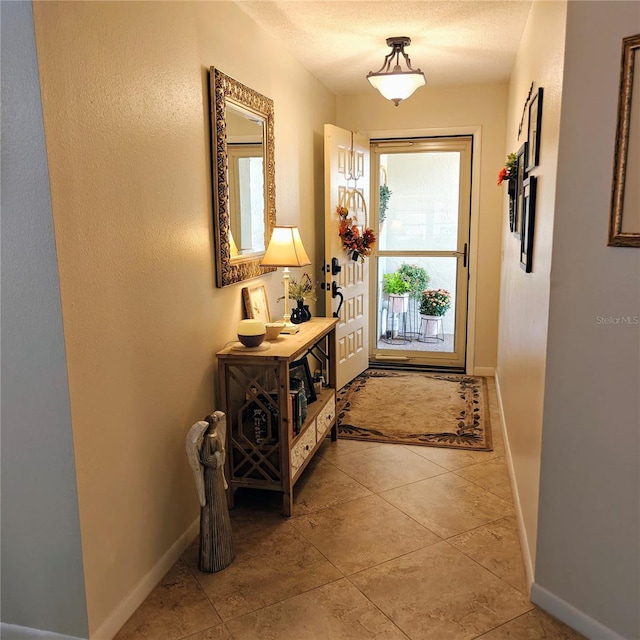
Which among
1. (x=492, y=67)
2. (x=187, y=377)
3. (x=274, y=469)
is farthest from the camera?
(x=492, y=67)

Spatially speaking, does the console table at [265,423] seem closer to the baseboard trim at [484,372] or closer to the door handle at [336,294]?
the door handle at [336,294]

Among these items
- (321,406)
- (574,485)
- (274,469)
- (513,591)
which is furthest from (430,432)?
(574,485)

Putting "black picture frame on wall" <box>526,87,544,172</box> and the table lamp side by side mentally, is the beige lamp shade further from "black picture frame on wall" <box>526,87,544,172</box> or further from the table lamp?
"black picture frame on wall" <box>526,87,544,172</box>

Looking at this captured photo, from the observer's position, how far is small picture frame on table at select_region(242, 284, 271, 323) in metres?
3.06

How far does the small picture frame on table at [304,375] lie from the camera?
323 centimetres

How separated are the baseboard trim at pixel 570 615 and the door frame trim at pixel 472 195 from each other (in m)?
3.29

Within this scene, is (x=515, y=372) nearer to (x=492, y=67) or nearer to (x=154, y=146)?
(x=154, y=146)

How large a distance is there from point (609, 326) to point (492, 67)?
3174 millimetres

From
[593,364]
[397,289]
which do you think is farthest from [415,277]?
[593,364]

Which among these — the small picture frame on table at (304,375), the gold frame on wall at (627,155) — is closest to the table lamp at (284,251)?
the small picture frame on table at (304,375)

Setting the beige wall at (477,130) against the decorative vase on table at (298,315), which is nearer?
the decorative vase on table at (298,315)

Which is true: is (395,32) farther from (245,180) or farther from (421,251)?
(421,251)

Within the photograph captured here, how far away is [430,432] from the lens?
148 inches

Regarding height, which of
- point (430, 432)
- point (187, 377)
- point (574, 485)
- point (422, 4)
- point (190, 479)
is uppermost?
point (422, 4)
